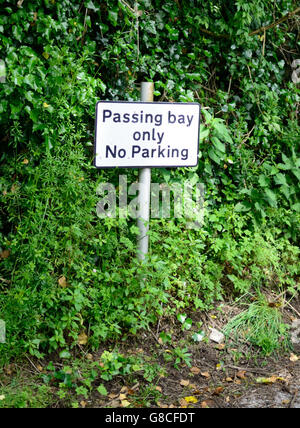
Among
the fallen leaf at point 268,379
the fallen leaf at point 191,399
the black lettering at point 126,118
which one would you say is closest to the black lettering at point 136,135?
the black lettering at point 126,118

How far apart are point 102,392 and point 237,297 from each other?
1.80 metres

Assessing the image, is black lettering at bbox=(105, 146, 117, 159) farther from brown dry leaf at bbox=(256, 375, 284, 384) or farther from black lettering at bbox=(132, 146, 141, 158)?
brown dry leaf at bbox=(256, 375, 284, 384)

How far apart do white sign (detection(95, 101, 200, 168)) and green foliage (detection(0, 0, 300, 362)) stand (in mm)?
238

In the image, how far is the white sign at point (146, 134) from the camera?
3.74 metres

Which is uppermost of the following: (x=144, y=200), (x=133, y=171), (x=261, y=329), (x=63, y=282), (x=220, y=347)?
(x=133, y=171)

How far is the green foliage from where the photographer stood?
3.77 metres

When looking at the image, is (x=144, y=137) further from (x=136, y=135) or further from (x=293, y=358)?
(x=293, y=358)

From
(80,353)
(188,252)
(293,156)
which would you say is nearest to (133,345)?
(80,353)

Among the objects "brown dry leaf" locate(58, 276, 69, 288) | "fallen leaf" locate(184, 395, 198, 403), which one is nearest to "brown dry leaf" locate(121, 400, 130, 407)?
"fallen leaf" locate(184, 395, 198, 403)

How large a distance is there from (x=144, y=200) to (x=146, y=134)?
493 mm

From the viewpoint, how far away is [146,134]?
152 inches

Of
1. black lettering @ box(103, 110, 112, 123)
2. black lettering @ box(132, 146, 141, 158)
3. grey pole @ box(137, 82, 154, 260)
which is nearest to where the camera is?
black lettering @ box(103, 110, 112, 123)

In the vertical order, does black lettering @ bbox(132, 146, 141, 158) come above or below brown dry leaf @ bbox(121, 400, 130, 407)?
above

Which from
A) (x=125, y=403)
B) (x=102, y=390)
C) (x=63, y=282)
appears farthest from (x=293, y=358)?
(x=63, y=282)
